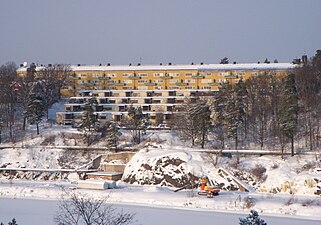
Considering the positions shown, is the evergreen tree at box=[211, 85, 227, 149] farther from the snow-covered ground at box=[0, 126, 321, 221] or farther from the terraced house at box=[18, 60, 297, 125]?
the terraced house at box=[18, 60, 297, 125]

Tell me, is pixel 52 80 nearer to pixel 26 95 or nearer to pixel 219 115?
pixel 26 95

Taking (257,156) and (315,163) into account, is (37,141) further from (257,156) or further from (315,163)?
(315,163)

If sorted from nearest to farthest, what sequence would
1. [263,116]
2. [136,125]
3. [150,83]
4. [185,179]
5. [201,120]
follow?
1. [185,179]
2. [201,120]
3. [136,125]
4. [263,116]
5. [150,83]

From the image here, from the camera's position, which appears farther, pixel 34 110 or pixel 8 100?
pixel 8 100

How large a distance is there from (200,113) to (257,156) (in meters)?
5.66

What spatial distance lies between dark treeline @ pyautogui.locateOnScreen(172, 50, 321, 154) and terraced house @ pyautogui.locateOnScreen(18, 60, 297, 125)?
690cm

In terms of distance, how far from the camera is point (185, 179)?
31859 mm

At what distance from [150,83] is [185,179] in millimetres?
30676

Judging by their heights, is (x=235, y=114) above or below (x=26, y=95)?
below

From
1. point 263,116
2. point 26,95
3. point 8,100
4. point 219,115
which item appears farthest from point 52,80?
point 263,116

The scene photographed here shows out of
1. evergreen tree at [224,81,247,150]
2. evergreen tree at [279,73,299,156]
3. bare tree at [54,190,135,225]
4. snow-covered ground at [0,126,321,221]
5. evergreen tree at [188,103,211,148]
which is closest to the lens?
bare tree at [54,190,135,225]

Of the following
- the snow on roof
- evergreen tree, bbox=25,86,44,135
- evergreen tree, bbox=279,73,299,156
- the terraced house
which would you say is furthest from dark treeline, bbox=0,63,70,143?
evergreen tree, bbox=279,73,299,156

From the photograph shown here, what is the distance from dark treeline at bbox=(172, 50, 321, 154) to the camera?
37094 millimetres

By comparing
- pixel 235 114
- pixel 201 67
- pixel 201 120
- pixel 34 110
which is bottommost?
pixel 201 120
